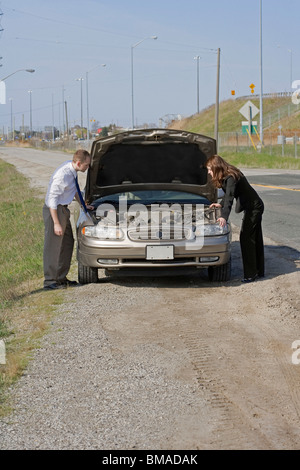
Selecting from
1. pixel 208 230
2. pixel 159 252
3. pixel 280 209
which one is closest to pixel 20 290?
pixel 159 252

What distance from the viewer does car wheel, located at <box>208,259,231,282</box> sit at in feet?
29.8

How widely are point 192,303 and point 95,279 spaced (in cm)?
168

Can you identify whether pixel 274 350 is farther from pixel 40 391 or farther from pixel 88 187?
pixel 88 187

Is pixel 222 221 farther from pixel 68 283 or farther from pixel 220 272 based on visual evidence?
pixel 68 283

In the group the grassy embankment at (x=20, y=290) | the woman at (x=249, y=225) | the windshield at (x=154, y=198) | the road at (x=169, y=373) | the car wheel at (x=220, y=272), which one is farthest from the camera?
the windshield at (x=154, y=198)

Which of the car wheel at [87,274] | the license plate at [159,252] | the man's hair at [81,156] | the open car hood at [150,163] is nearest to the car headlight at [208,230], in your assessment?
the license plate at [159,252]

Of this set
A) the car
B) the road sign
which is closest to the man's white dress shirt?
the car

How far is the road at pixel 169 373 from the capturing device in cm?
446

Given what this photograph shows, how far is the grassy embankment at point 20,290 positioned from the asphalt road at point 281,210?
13.8 feet

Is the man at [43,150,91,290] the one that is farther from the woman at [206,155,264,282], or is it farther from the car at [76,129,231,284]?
the woman at [206,155,264,282]

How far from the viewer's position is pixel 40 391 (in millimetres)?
5289

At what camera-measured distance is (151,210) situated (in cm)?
919

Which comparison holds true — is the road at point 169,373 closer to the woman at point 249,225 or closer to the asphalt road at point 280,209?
the woman at point 249,225

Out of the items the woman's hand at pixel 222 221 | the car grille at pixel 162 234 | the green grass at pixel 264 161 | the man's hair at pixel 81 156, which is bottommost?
the green grass at pixel 264 161
